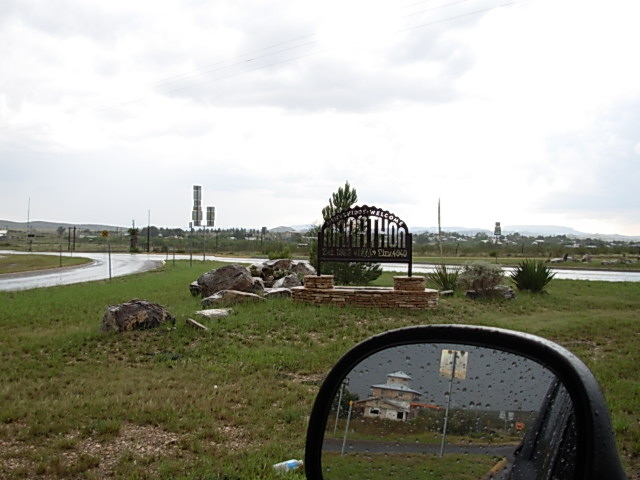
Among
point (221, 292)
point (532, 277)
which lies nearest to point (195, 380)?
point (221, 292)

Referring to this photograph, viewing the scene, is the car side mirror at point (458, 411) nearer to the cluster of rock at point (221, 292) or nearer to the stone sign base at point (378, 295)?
the cluster of rock at point (221, 292)

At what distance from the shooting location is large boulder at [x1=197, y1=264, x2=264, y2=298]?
16303 mm

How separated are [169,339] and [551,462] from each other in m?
8.85

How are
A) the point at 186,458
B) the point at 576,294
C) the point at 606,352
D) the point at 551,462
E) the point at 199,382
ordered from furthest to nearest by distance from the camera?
the point at 576,294, the point at 606,352, the point at 199,382, the point at 186,458, the point at 551,462

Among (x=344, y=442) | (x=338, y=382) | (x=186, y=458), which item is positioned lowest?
(x=186, y=458)

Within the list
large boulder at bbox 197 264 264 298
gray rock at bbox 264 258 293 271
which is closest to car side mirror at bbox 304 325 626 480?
large boulder at bbox 197 264 264 298

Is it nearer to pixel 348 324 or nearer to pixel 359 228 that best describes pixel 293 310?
pixel 348 324

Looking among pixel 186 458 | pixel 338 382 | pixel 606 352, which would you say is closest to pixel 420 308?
pixel 606 352

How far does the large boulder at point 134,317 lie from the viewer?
10375mm

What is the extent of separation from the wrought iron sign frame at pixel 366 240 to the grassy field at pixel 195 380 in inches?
69.8

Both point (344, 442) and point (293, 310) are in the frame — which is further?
point (293, 310)

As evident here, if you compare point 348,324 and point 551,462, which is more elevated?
point 551,462

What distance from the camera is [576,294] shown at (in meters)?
18.3

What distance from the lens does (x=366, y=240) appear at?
15203 mm
